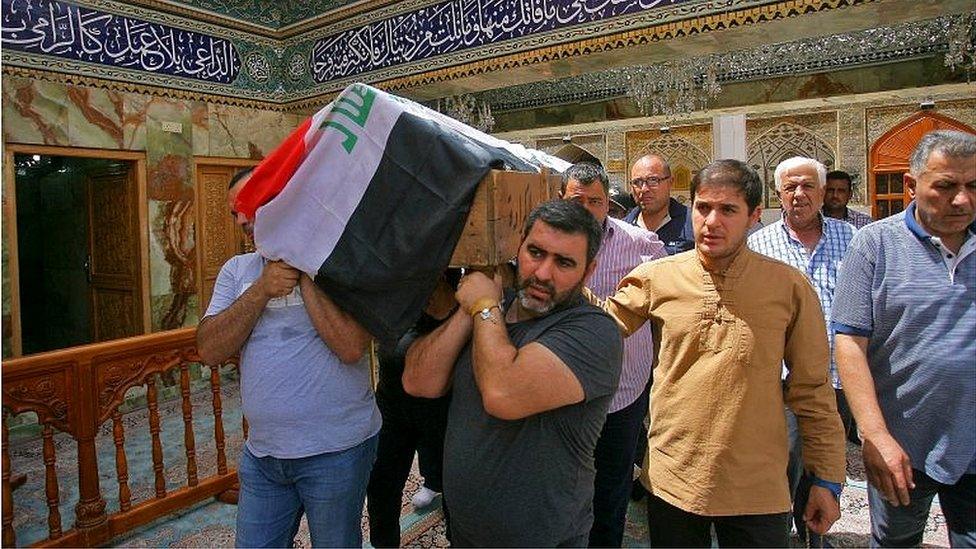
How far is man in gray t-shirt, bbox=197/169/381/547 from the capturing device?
1.50m

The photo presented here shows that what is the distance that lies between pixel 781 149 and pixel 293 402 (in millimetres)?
5279

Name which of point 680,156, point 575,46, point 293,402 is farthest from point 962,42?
point 293,402

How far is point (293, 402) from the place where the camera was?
59.9 inches

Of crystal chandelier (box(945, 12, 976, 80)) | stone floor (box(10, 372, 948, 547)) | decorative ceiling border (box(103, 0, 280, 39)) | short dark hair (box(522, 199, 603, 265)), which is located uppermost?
decorative ceiling border (box(103, 0, 280, 39))

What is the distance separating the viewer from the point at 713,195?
5.10 feet

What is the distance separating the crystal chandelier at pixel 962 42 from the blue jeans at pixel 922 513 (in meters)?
4.29

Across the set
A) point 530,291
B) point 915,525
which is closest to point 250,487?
point 530,291

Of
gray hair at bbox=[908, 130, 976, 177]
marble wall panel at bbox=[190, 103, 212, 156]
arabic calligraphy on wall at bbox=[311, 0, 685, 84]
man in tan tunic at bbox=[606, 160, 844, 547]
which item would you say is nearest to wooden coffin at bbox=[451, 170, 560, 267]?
man in tan tunic at bbox=[606, 160, 844, 547]

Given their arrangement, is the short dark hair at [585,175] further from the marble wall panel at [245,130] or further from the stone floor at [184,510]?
the marble wall panel at [245,130]

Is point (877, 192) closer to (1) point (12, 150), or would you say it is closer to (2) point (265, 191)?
(2) point (265, 191)

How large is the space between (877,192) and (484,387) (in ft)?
17.3

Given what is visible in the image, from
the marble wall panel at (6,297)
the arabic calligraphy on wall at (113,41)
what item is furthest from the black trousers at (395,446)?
the arabic calligraphy on wall at (113,41)

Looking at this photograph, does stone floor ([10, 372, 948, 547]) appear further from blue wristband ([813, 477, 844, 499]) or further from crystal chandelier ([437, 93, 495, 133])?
crystal chandelier ([437, 93, 495, 133])

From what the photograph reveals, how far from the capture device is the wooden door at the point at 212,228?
5512mm
